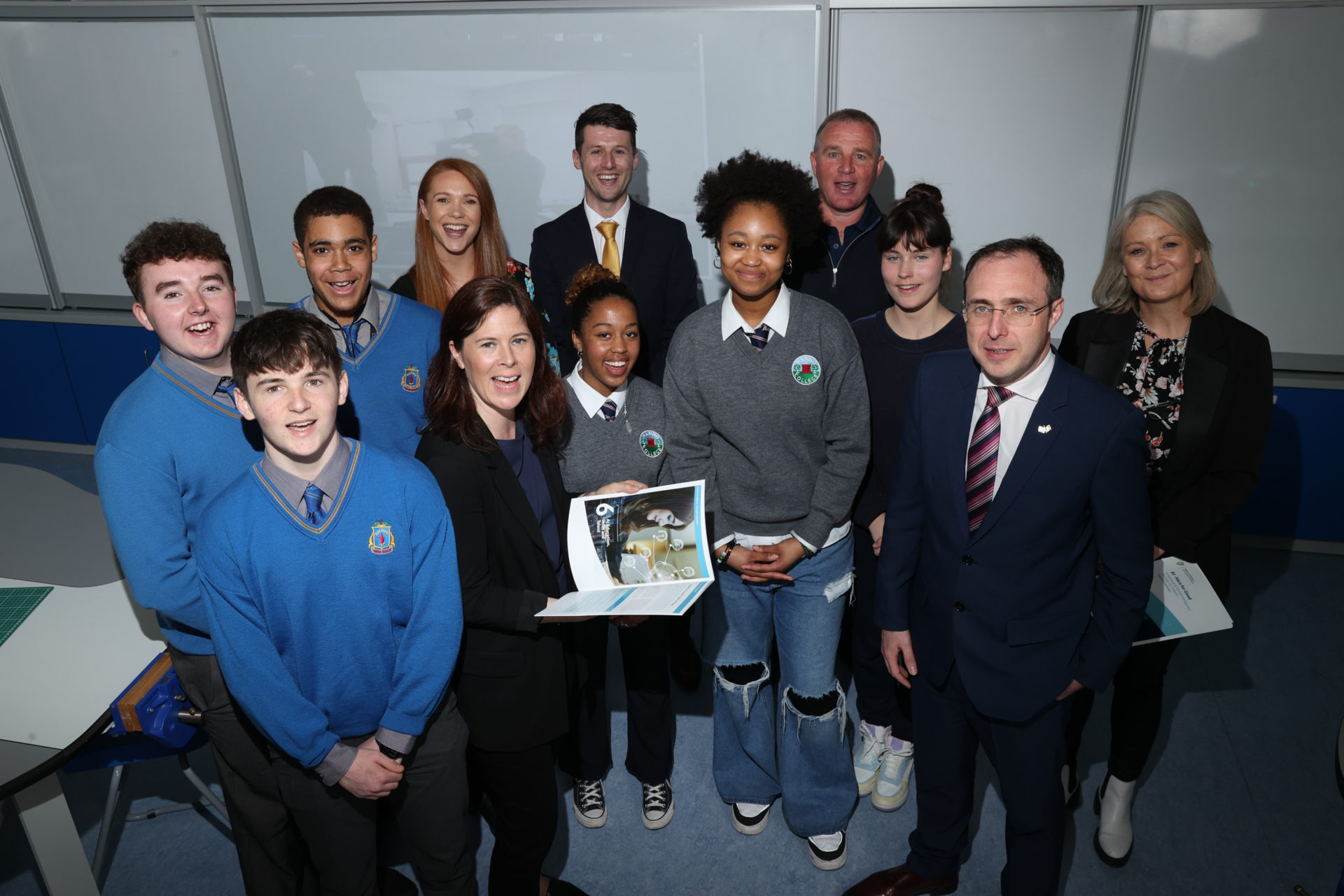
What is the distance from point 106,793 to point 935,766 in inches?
112

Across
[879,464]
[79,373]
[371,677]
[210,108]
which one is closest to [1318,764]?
[879,464]

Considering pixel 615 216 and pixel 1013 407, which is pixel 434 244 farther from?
pixel 1013 407

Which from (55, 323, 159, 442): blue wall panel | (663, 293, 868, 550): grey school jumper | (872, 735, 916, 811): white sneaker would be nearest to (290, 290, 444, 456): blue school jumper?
(663, 293, 868, 550): grey school jumper

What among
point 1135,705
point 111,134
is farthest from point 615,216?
point 111,134

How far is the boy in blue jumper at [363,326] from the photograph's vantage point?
2.36m

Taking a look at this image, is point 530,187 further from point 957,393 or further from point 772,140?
point 957,393

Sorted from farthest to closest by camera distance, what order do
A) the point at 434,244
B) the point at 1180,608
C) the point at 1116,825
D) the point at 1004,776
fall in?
the point at 434,244
the point at 1116,825
the point at 1180,608
the point at 1004,776

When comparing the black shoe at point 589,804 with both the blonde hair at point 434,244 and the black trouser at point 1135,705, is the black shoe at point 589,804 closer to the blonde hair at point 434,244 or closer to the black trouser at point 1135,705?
the black trouser at point 1135,705

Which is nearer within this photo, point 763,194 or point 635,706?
point 763,194

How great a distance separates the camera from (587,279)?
2.62 meters

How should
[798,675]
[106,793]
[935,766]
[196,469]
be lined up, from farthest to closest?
1. [106,793]
2. [798,675]
3. [935,766]
4. [196,469]

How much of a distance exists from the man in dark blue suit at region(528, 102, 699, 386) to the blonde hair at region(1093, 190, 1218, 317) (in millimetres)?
1520

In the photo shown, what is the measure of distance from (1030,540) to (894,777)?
52.8 inches

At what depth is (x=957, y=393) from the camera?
1967 millimetres
